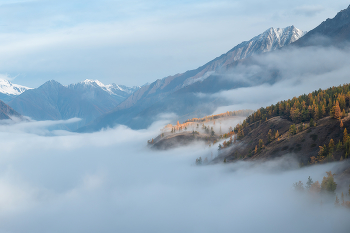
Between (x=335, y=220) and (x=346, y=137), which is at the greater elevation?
(x=346, y=137)

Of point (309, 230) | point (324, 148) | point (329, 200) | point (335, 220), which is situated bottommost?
point (309, 230)

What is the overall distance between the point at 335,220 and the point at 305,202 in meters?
25.7

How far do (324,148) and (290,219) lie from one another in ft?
188

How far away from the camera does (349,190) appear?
149 meters

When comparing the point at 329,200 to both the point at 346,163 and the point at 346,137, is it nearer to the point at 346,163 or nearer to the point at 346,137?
the point at 346,163

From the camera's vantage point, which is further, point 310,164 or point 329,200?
point 310,164

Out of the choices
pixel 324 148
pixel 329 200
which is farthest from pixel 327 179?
pixel 324 148

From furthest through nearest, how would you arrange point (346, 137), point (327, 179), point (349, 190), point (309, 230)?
point (346, 137)
point (309, 230)
point (327, 179)
point (349, 190)

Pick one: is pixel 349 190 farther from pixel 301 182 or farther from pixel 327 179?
pixel 301 182

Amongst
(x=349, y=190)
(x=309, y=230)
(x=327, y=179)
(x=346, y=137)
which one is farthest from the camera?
(x=346, y=137)

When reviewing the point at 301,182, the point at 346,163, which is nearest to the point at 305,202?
the point at 301,182

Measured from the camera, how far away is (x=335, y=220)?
158 m

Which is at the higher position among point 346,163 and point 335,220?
point 346,163

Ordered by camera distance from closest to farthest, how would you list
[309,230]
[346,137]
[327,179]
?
[327,179], [309,230], [346,137]
